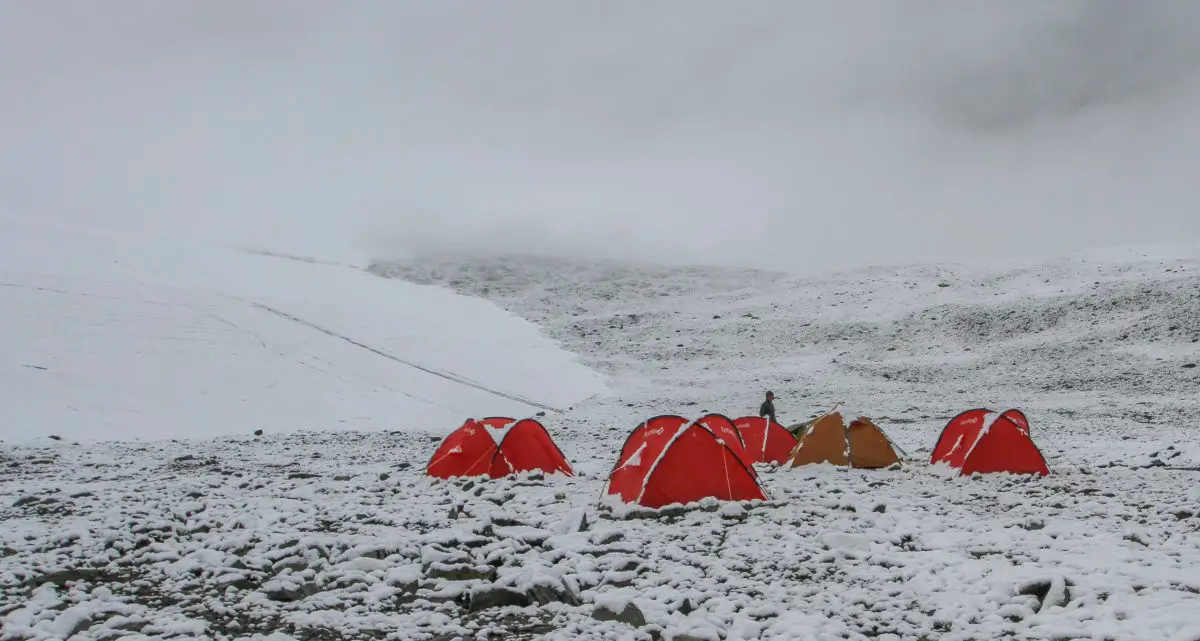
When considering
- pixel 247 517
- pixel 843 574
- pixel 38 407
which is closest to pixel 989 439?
pixel 843 574

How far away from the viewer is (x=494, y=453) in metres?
15.2

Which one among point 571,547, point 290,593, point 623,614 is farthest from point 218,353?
point 623,614

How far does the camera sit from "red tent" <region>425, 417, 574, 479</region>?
15086 millimetres

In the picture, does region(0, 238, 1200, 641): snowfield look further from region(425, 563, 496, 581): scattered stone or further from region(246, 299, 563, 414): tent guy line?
region(246, 299, 563, 414): tent guy line

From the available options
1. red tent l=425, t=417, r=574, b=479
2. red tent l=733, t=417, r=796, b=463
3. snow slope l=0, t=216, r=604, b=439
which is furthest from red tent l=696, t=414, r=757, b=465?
snow slope l=0, t=216, r=604, b=439

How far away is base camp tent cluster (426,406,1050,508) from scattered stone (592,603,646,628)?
437 centimetres

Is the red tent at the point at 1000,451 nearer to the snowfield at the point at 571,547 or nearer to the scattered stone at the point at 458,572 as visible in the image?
the snowfield at the point at 571,547

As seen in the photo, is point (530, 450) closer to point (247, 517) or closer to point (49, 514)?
point (247, 517)

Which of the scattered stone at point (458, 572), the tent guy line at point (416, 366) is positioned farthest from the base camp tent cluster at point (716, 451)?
the tent guy line at point (416, 366)

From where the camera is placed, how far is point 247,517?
10477 millimetres

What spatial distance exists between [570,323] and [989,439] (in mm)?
46135

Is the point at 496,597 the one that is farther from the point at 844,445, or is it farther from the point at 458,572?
the point at 844,445

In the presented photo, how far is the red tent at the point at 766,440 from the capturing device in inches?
736

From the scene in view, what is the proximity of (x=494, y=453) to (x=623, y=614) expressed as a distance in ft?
26.9
